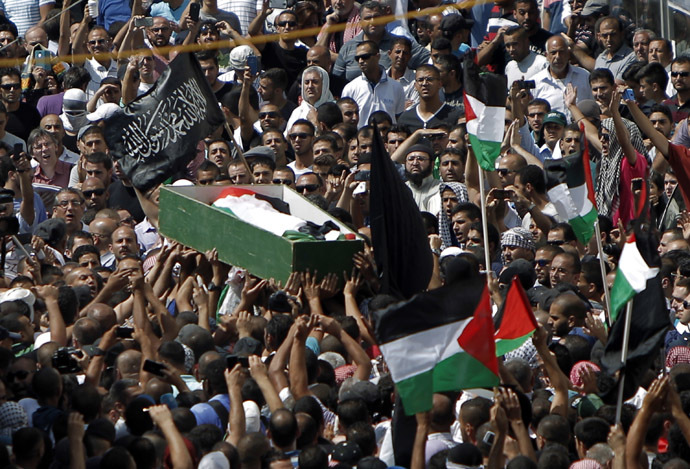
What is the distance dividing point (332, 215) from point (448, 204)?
4.30 feet

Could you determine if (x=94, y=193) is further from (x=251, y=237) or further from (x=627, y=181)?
(x=627, y=181)

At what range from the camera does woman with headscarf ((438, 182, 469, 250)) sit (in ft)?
40.5

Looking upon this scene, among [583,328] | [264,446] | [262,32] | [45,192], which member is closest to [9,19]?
[262,32]

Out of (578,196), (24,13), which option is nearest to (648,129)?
(578,196)

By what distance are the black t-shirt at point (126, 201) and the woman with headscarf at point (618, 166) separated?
395 centimetres

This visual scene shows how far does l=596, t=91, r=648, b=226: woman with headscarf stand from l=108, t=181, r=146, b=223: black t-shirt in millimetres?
3955

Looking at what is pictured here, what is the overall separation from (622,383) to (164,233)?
4.54 m

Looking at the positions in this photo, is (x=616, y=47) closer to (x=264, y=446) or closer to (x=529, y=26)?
(x=529, y=26)

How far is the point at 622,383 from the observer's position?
7922mm

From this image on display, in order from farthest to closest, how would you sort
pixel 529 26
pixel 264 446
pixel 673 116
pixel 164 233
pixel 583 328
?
pixel 529 26 → pixel 673 116 → pixel 164 233 → pixel 583 328 → pixel 264 446

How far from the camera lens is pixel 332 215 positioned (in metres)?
11.6

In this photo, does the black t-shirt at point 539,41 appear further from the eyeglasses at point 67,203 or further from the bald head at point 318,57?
the eyeglasses at point 67,203

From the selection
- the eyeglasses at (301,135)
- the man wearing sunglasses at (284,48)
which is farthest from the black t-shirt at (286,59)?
the eyeglasses at (301,135)

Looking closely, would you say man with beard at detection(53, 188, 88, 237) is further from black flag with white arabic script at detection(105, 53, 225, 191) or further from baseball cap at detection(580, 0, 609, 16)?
baseball cap at detection(580, 0, 609, 16)
